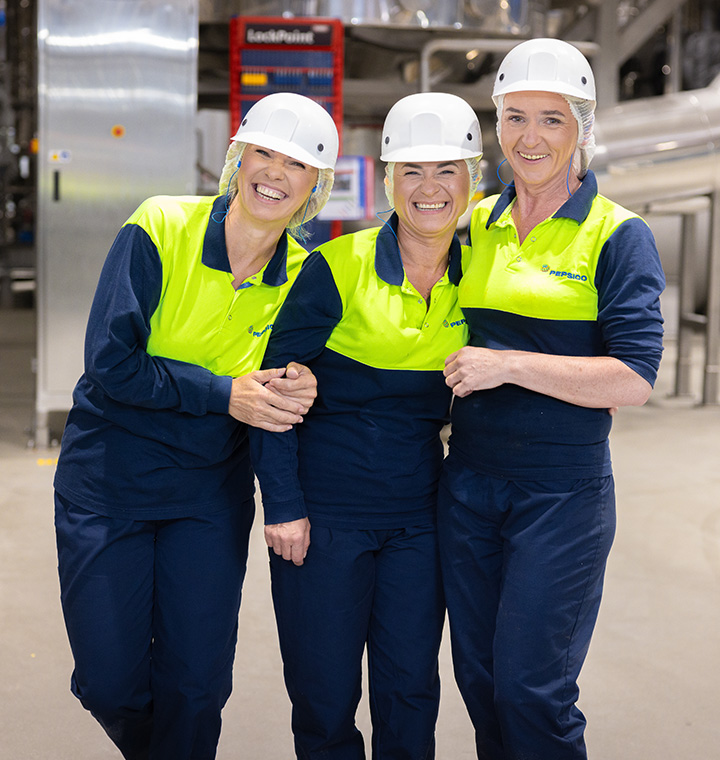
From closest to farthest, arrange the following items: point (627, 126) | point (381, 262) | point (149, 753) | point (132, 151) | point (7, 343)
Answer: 1. point (381, 262)
2. point (149, 753)
3. point (132, 151)
4. point (627, 126)
5. point (7, 343)

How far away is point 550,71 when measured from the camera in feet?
5.54

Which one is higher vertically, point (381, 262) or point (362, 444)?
point (381, 262)

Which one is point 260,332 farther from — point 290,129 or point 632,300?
point 632,300

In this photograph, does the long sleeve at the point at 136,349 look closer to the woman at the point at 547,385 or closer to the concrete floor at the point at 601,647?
the woman at the point at 547,385

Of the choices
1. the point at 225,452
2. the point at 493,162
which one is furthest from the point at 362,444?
the point at 493,162

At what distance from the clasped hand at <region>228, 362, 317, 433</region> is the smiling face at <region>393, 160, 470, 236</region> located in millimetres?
363

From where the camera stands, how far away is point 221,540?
1883 millimetres

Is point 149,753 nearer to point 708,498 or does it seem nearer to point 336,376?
point 336,376

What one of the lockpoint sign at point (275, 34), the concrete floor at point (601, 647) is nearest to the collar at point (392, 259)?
the concrete floor at point (601, 647)

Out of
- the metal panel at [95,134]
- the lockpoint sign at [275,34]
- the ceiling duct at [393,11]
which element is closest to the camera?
the metal panel at [95,134]

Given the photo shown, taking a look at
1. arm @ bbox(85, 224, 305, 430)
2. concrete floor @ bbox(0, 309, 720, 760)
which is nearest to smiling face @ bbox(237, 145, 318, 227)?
arm @ bbox(85, 224, 305, 430)

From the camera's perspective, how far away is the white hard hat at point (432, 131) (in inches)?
70.2

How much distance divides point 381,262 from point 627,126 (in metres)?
4.36

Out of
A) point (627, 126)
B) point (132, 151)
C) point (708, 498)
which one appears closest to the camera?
point (708, 498)
